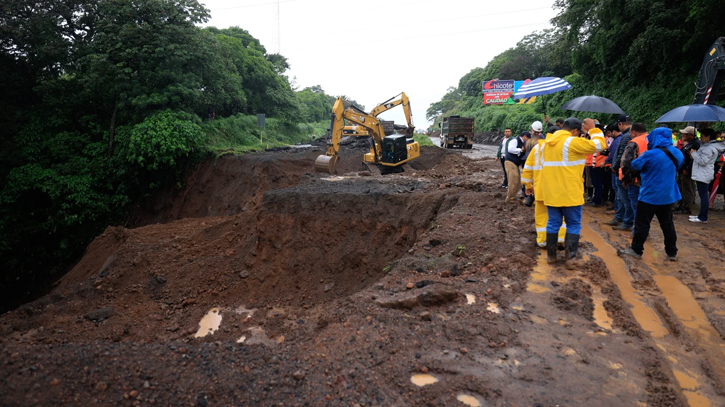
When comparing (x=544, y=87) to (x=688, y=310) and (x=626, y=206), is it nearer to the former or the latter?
(x=626, y=206)

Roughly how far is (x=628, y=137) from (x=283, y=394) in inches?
263

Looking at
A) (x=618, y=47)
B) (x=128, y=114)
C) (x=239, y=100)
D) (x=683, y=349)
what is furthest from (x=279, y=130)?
(x=683, y=349)

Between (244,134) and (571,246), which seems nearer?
(571,246)

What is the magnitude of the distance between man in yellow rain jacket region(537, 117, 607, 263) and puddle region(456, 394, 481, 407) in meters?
3.01

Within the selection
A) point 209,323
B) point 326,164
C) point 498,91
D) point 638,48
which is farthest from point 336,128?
point 498,91

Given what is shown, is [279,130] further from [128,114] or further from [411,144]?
[411,144]

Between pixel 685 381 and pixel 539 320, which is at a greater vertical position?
pixel 539 320

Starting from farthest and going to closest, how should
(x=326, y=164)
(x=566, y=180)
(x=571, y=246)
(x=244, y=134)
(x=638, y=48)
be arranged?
(x=244, y=134) → (x=638, y=48) → (x=326, y=164) → (x=571, y=246) → (x=566, y=180)

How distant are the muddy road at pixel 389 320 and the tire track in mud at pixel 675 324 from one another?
20 mm

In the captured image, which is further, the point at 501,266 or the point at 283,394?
the point at 501,266

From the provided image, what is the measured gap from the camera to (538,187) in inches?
213

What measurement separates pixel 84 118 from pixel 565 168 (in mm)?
19328

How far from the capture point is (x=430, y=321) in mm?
3842

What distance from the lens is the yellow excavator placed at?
46.6 feet
